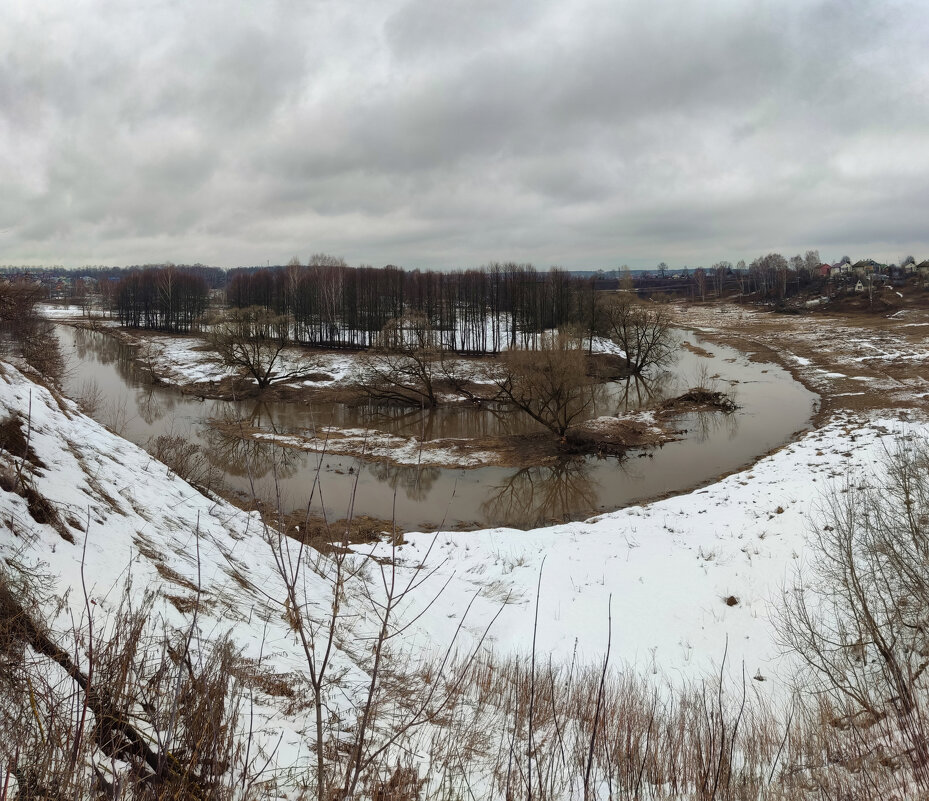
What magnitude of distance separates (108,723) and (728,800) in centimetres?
371

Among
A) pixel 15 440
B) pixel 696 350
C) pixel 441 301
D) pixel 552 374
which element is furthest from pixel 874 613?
pixel 441 301

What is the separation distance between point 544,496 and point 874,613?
1092 centimetres

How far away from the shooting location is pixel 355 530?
14.3m

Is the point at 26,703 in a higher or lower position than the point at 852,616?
higher

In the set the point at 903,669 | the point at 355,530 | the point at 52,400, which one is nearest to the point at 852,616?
the point at 903,669

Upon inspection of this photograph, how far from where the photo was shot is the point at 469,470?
20094mm

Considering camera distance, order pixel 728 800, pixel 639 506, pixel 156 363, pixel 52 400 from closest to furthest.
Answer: pixel 728 800, pixel 52 400, pixel 639 506, pixel 156 363

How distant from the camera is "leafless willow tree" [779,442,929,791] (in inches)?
232

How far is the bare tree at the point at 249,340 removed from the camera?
110 feet

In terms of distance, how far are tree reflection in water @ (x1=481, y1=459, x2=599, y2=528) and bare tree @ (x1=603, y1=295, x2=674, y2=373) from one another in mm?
19825

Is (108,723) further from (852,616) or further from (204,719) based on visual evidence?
(852,616)

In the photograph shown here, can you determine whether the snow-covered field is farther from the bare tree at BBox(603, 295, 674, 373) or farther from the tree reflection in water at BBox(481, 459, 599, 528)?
the bare tree at BBox(603, 295, 674, 373)

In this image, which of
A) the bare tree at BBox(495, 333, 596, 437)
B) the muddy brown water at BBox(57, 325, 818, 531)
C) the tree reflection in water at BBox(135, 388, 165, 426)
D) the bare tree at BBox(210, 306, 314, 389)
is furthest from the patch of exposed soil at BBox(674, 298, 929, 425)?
the tree reflection in water at BBox(135, 388, 165, 426)

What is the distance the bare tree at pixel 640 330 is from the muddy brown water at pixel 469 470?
116 inches
